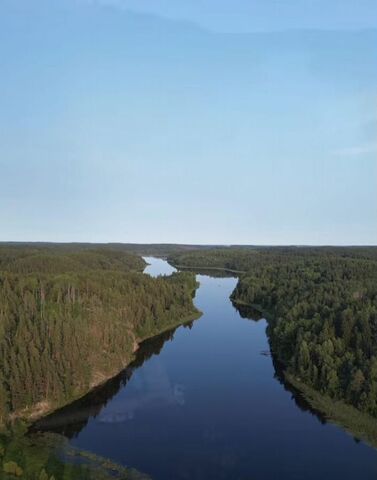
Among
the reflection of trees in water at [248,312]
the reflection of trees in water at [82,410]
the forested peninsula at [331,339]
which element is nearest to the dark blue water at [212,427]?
the reflection of trees in water at [82,410]

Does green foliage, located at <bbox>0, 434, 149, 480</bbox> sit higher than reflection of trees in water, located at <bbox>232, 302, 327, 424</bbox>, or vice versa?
reflection of trees in water, located at <bbox>232, 302, 327, 424</bbox>

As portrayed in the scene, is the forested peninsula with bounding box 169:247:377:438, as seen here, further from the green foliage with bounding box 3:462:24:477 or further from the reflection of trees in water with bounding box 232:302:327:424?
the green foliage with bounding box 3:462:24:477

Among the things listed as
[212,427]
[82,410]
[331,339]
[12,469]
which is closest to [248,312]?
[331,339]

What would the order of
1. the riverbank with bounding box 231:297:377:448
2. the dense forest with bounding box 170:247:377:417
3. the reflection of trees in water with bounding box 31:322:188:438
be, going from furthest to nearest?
the dense forest with bounding box 170:247:377:417 < the reflection of trees in water with bounding box 31:322:188:438 < the riverbank with bounding box 231:297:377:448

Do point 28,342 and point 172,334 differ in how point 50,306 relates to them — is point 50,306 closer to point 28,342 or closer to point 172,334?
point 28,342

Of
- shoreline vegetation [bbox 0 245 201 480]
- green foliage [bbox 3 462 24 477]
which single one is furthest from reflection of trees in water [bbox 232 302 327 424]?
green foliage [bbox 3 462 24 477]

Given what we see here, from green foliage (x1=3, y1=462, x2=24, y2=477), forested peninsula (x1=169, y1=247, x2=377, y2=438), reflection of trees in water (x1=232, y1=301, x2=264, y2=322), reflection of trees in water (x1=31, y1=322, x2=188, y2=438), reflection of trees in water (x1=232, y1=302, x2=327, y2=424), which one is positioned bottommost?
reflection of trees in water (x1=31, y1=322, x2=188, y2=438)

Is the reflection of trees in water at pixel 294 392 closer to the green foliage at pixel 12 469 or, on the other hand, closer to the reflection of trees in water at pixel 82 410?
the reflection of trees in water at pixel 82 410

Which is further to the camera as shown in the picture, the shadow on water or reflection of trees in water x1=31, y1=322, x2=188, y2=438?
the shadow on water
